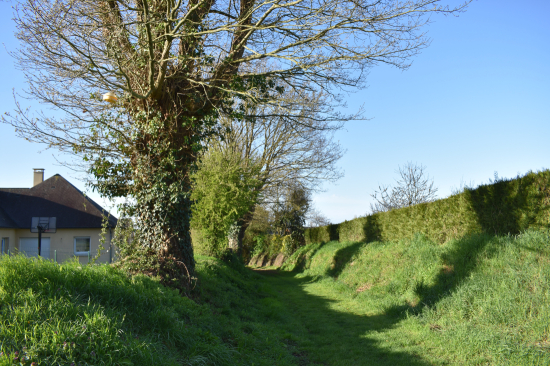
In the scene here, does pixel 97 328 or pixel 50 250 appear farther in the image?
pixel 50 250

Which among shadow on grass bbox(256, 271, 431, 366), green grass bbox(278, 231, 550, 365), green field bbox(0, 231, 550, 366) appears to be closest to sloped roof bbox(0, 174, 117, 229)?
shadow on grass bbox(256, 271, 431, 366)

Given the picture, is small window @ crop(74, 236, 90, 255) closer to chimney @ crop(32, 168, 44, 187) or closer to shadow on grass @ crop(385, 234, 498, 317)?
chimney @ crop(32, 168, 44, 187)

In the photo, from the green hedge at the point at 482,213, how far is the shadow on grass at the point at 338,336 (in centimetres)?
327

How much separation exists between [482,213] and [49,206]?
24783mm

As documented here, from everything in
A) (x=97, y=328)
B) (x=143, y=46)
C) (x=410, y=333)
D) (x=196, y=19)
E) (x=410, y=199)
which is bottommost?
(x=410, y=333)

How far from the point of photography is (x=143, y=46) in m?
7.17

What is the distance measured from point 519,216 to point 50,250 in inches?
930

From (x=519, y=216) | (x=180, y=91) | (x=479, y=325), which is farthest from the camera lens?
(x=180, y=91)

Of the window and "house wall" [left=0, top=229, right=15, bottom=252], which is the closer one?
the window

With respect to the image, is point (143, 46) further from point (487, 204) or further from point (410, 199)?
point (410, 199)

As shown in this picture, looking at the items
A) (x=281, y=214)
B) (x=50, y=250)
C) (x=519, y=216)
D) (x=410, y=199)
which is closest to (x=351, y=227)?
(x=410, y=199)

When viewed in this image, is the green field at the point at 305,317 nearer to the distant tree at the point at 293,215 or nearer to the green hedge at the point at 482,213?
the green hedge at the point at 482,213

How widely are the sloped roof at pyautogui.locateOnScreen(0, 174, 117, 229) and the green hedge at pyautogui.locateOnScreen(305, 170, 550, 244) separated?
17.4 meters

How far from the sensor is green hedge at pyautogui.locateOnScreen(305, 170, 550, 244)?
7258mm
